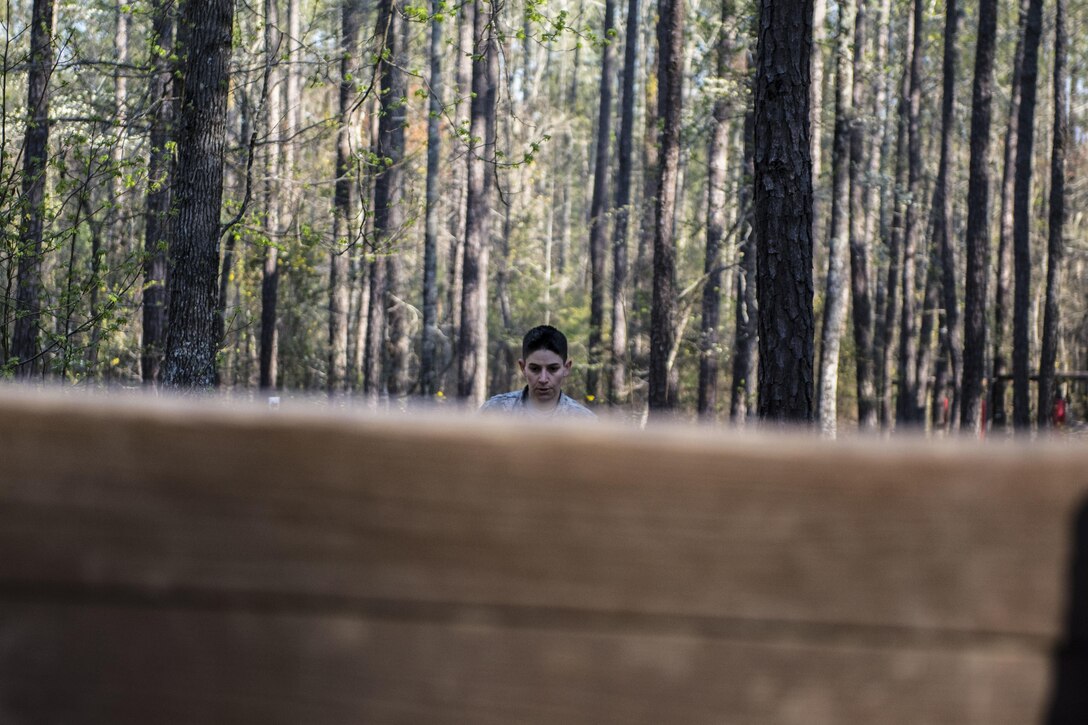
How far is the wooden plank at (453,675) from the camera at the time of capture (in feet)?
3.28

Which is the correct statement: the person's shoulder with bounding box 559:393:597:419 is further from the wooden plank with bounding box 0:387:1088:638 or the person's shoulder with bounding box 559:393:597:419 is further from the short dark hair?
the wooden plank with bounding box 0:387:1088:638

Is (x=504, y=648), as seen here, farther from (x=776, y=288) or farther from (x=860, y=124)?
(x=860, y=124)

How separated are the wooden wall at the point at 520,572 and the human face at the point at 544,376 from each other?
525 cm

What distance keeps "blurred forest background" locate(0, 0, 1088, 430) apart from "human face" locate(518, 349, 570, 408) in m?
2.96

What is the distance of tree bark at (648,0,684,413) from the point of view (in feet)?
58.7

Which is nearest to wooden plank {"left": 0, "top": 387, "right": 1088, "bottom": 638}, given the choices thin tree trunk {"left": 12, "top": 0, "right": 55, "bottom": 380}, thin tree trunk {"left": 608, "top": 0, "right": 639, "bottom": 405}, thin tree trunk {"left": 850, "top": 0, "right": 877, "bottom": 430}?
thin tree trunk {"left": 12, "top": 0, "right": 55, "bottom": 380}

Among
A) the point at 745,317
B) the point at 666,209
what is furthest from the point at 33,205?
the point at 745,317

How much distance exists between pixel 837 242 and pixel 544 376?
A: 1680 cm

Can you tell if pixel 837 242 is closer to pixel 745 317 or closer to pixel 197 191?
pixel 745 317

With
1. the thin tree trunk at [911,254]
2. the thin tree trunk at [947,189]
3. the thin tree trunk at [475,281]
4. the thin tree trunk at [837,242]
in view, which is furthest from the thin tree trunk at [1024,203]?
the thin tree trunk at [475,281]

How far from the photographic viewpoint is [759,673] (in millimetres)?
1003

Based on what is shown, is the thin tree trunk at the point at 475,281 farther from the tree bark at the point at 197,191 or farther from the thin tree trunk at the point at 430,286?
the tree bark at the point at 197,191

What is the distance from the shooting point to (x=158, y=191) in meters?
14.7

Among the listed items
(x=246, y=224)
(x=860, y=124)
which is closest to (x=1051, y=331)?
(x=860, y=124)
